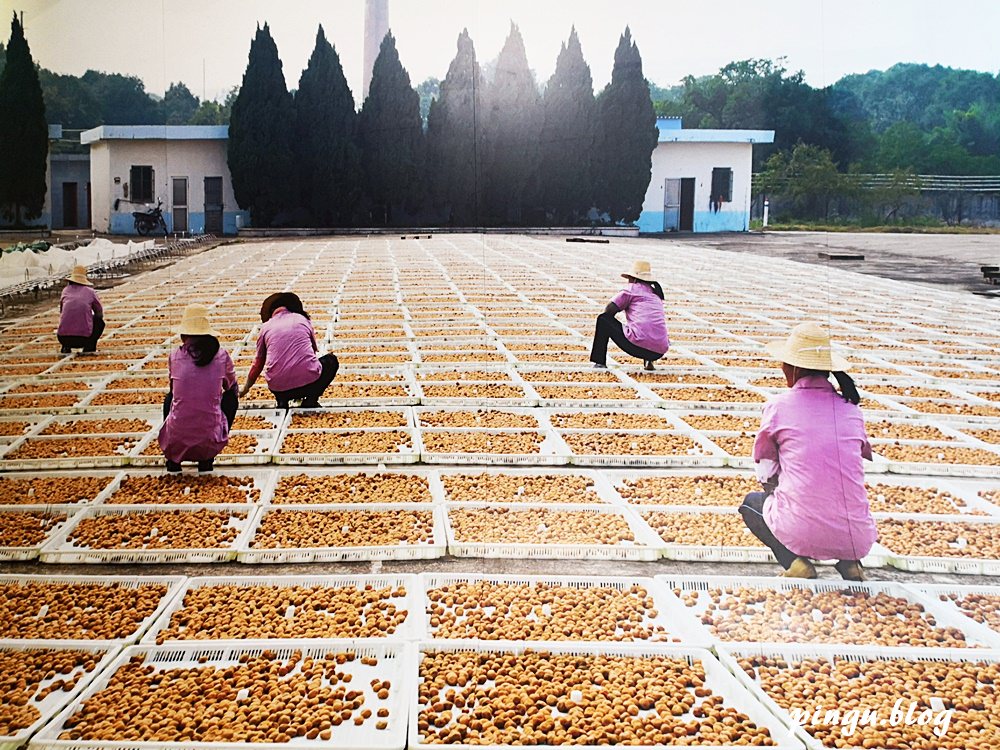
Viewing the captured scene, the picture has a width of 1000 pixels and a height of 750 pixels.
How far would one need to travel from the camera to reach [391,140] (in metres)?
4.35

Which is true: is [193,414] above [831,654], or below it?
above

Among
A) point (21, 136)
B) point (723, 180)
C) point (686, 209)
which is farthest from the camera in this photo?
point (686, 209)

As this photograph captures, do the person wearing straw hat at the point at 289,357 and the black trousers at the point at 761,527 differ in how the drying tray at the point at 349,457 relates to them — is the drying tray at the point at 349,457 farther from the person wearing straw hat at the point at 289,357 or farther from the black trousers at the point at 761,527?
the black trousers at the point at 761,527

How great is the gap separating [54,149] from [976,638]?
393 centimetres

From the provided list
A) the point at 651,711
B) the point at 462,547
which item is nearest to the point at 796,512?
the point at 651,711

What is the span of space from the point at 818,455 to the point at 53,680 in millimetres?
2279

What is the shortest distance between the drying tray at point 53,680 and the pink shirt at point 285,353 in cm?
214

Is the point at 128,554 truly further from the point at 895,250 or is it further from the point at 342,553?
the point at 895,250

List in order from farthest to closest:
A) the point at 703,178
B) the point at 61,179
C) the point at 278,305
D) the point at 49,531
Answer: the point at 703,178 < the point at 278,305 < the point at 61,179 < the point at 49,531

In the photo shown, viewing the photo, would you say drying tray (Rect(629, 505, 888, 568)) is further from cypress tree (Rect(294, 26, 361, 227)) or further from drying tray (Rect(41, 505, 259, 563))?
cypress tree (Rect(294, 26, 361, 227))

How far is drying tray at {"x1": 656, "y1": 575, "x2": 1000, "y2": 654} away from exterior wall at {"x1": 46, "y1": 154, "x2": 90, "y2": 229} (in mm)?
2995

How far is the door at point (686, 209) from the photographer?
5895 mm

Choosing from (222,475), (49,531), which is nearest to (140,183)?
(222,475)

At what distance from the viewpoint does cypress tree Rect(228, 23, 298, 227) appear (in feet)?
13.3
